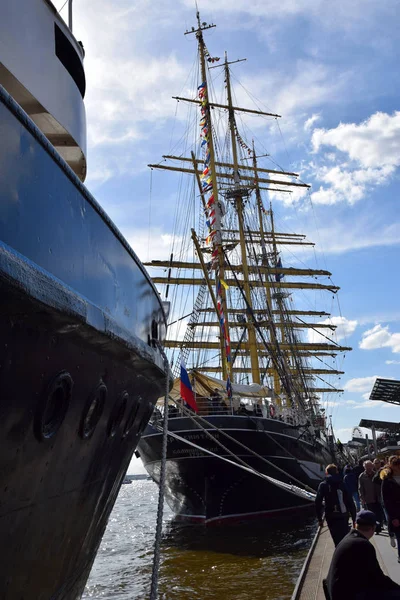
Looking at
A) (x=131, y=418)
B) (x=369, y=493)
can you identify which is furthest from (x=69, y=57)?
(x=369, y=493)

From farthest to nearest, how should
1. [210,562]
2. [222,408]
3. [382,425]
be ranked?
[382,425] → [222,408] → [210,562]

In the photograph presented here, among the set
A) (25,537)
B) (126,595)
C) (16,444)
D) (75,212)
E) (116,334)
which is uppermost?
(75,212)

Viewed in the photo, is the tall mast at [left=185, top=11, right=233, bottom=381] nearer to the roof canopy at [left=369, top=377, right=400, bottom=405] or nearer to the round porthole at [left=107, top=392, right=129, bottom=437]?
the roof canopy at [left=369, top=377, right=400, bottom=405]

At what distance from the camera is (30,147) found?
2.78 metres

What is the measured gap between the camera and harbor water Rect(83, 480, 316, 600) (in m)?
9.30

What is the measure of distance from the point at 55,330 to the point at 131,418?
220 centimetres

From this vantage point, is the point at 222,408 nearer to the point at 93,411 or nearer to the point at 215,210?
the point at 215,210

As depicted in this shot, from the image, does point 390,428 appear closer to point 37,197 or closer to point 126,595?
point 126,595

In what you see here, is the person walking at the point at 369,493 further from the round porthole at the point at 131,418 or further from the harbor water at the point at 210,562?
the round porthole at the point at 131,418

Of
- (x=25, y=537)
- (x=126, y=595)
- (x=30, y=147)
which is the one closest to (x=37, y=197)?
(x=30, y=147)

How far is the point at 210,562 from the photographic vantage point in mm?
11758

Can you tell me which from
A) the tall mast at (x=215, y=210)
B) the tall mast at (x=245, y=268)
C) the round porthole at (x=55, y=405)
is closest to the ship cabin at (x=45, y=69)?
the round porthole at (x=55, y=405)

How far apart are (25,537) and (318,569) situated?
6.08 metres

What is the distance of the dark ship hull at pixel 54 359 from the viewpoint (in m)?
2.61
